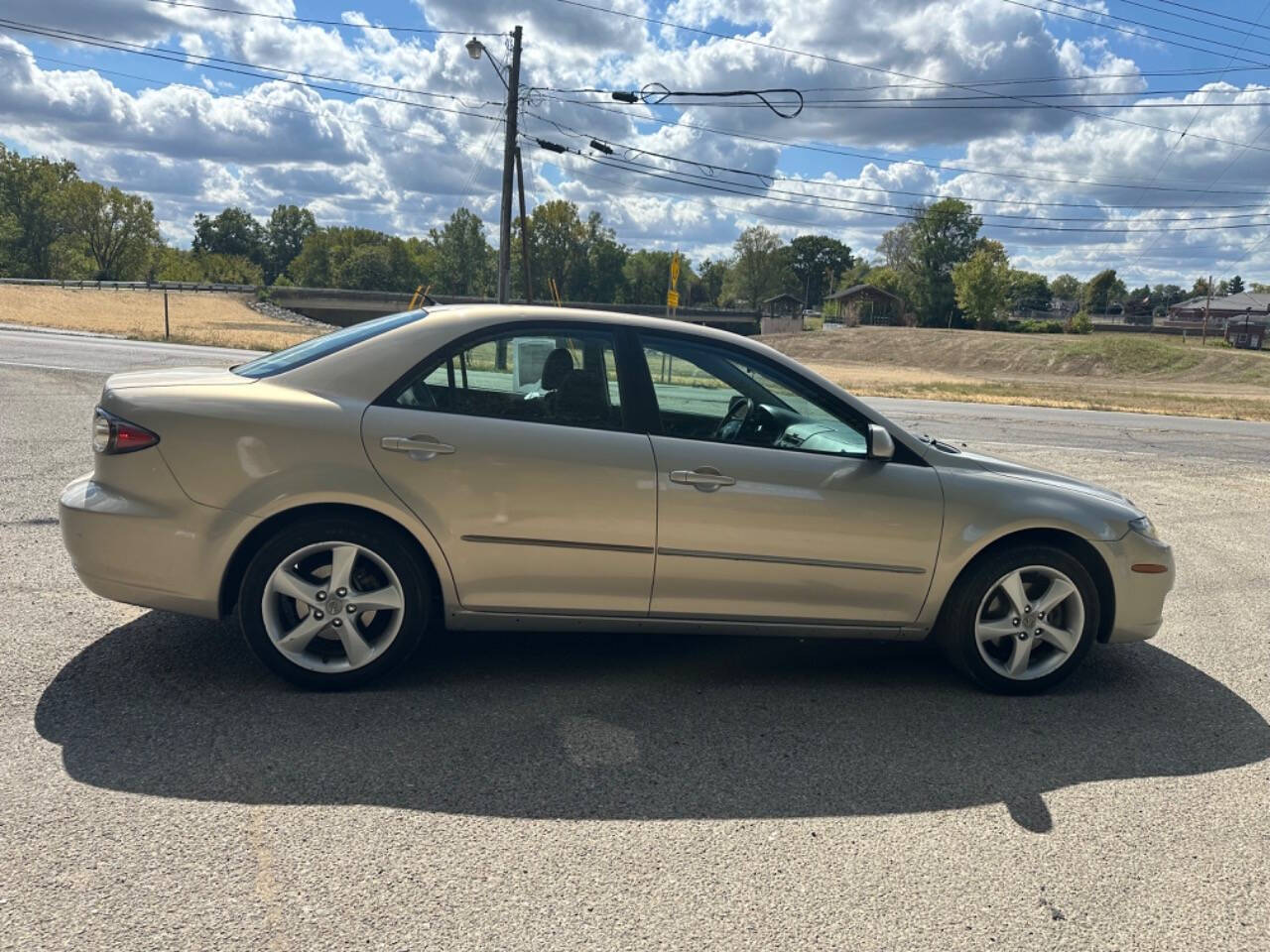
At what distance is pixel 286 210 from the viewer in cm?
14738

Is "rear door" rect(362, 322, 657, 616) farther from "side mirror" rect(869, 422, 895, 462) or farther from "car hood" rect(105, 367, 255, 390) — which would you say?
"side mirror" rect(869, 422, 895, 462)

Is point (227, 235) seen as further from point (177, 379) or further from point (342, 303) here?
point (177, 379)

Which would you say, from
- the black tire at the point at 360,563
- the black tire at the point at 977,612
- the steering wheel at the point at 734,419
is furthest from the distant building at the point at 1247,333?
the black tire at the point at 360,563

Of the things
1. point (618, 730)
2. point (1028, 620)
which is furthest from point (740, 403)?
point (1028, 620)

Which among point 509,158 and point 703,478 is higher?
point 509,158

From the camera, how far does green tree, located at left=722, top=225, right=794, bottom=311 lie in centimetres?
13400

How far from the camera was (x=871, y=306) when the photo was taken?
113312mm

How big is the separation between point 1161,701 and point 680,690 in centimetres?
225

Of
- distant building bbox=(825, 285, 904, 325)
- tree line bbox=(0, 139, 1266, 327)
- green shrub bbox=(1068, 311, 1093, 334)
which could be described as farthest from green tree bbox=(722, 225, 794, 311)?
green shrub bbox=(1068, 311, 1093, 334)

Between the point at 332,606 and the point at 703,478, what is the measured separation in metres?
1.59

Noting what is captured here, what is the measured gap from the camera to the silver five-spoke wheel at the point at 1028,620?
13.8 feet

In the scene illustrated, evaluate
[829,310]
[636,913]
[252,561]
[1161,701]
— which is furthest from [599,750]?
[829,310]

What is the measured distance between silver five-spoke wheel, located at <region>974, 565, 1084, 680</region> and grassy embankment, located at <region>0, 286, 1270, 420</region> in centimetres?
3696

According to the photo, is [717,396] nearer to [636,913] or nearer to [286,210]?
[636,913]
